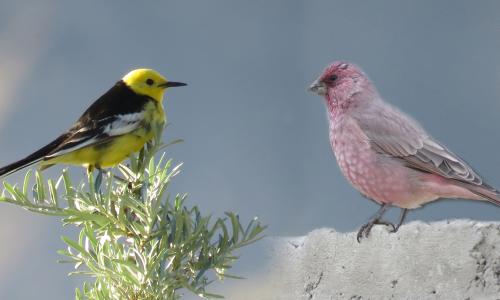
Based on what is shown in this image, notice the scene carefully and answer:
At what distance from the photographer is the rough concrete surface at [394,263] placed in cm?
224

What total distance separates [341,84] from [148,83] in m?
0.75

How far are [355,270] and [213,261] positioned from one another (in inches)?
34.1

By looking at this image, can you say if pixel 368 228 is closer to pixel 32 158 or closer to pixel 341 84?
pixel 341 84

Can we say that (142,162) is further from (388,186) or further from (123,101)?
(388,186)

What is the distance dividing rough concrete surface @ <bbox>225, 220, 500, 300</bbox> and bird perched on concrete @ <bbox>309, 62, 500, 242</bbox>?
0.31 ft

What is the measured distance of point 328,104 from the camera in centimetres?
256

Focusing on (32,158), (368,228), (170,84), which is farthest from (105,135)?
(368,228)

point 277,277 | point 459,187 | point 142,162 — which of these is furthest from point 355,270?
point 142,162

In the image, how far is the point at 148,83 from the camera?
2646mm

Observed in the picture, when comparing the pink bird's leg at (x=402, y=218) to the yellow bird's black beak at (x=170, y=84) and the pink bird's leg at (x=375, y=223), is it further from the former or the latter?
the yellow bird's black beak at (x=170, y=84)

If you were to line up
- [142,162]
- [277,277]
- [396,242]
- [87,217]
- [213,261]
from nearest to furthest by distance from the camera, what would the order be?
[87,217] → [213,261] → [142,162] → [396,242] → [277,277]

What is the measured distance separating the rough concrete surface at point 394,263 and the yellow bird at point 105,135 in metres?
0.76

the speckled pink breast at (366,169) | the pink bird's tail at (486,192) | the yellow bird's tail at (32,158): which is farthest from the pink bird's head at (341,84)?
Answer: the yellow bird's tail at (32,158)

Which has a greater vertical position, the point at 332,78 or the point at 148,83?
the point at 332,78
